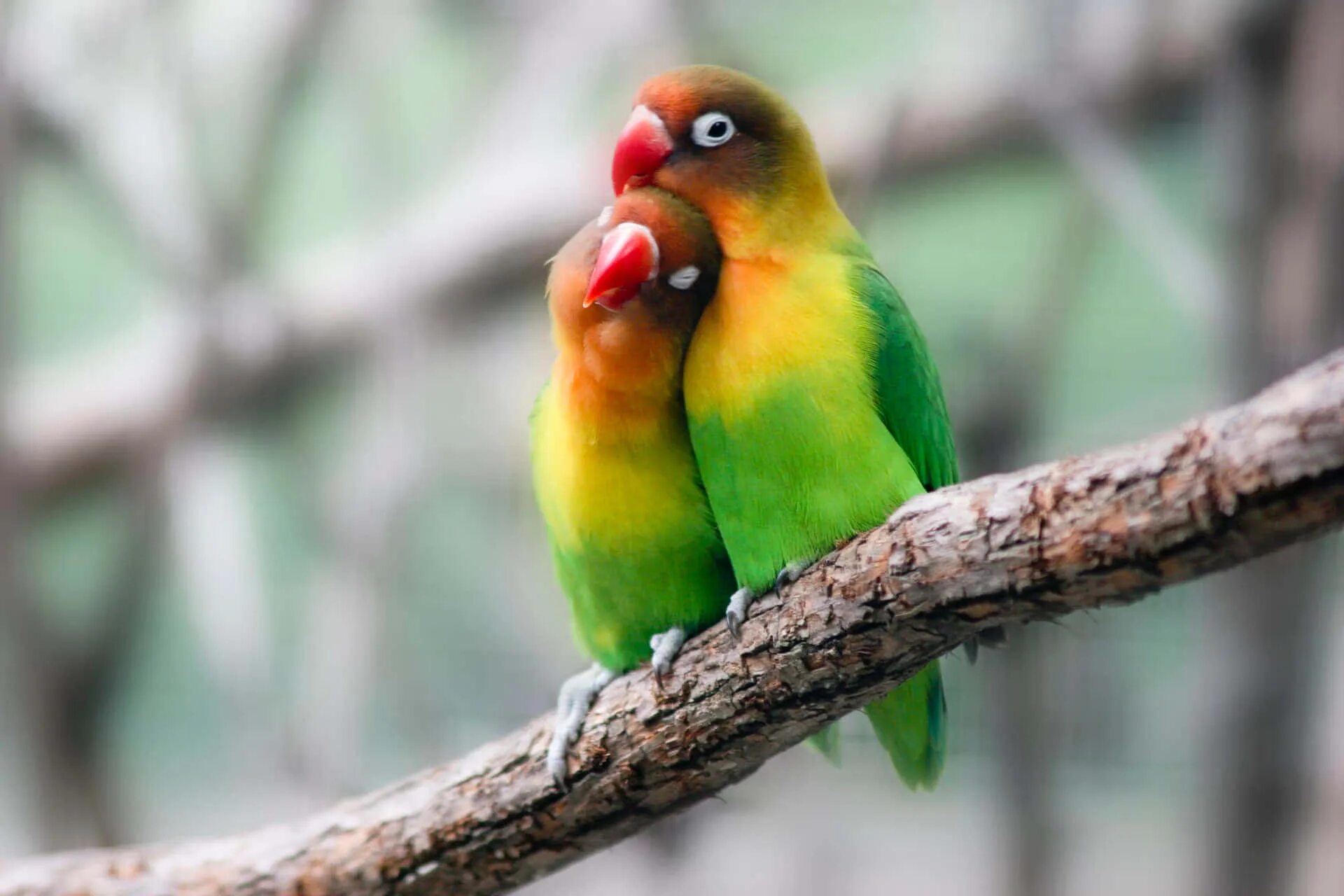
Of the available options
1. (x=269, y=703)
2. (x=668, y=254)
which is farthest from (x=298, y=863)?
(x=269, y=703)

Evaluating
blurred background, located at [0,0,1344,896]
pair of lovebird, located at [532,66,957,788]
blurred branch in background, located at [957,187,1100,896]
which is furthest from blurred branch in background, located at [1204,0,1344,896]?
pair of lovebird, located at [532,66,957,788]

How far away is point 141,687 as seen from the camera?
15.2 ft

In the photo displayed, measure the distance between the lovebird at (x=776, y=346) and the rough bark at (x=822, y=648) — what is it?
0.09 metres

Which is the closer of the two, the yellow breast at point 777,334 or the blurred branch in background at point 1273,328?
the yellow breast at point 777,334

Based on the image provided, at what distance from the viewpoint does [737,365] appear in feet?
4.84

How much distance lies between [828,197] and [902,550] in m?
0.52

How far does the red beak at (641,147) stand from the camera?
59.2 inches

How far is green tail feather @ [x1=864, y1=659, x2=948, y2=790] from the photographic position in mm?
1597

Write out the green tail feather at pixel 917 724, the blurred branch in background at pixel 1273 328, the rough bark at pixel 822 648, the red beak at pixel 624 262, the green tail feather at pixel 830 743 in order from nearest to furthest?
the rough bark at pixel 822 648 < the red beak at pixel 624 262 < the green tail feather at pixel 917 724 < the green tail feather at pixel 830 743 < the blurred branch in background at pixel 1273 328

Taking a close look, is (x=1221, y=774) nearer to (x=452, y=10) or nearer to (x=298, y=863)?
(x=298, y=863)

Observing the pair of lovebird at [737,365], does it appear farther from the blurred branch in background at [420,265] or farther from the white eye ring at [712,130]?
the blurred branch in background at [420,265]

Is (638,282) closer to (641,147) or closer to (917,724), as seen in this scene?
(641,147)

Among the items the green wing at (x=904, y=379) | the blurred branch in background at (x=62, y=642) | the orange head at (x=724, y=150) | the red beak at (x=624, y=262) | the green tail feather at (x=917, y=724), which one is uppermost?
the blurred branch in background at (x=62, y=642)

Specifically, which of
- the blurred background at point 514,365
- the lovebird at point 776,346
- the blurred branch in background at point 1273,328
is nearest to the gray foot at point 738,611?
the lovebird at point 776,346
